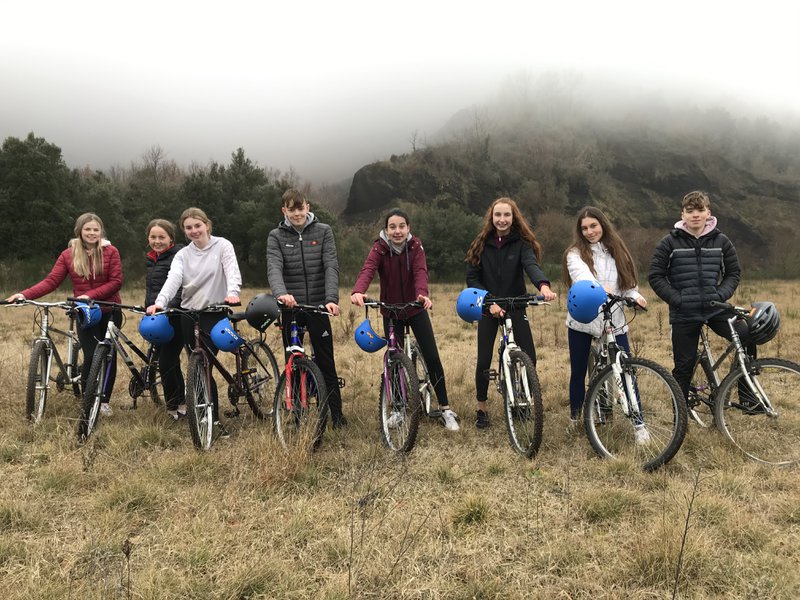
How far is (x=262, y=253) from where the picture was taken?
2827cm

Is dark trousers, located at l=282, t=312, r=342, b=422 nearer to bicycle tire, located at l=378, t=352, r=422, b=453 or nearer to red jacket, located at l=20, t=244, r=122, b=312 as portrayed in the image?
bicycle tire, located at l=378, t=352, r=422, b=453

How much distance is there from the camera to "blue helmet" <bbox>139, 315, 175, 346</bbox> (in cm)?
433

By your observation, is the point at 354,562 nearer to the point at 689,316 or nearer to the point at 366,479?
the point at 366,479

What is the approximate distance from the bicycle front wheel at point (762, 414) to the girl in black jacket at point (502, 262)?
1522 mm

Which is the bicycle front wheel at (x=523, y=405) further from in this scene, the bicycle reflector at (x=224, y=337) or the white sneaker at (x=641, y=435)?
the bicycle reflector at (x=224, y=337)

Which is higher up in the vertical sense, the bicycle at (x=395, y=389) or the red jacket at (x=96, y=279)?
the red jacket at (x=96, y=279)

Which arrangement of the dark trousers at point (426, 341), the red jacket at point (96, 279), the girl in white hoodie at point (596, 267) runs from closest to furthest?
the girl in white hoodie at point (596, 267), the dark trousers at point (426, 341), the red jacket at point (96, 279)

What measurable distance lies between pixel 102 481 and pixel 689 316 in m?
4.64

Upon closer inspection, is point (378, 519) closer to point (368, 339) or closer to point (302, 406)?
point (302, 406)

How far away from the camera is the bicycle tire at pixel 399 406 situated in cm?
385

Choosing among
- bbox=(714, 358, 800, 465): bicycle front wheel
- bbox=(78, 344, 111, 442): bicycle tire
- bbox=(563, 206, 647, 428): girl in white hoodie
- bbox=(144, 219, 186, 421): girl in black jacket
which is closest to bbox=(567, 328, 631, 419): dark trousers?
bbox=(563, 206, 647, 428): girl in white hoodie

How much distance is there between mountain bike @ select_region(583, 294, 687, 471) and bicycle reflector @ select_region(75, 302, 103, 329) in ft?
14.6

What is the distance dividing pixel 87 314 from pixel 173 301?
2.47 ft

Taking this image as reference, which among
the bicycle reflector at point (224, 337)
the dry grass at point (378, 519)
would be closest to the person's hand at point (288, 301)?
the bicycle reflector at point (224, 337)
